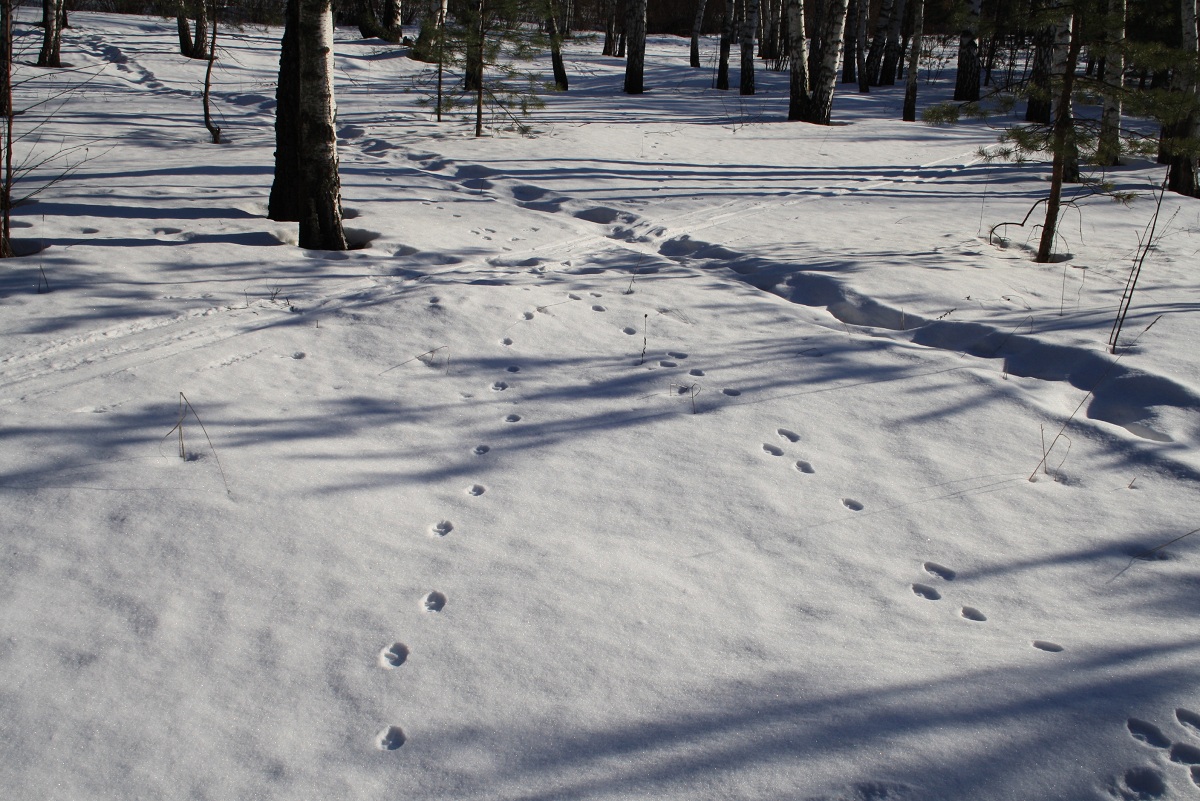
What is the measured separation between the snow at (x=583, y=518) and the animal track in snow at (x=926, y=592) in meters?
0.01

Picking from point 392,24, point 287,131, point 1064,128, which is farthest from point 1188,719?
point 392,24

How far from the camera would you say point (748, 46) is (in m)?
19.8

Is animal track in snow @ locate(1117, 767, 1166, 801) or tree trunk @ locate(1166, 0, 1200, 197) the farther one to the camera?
tree trunk @ locate(1166, 0, 1200, 197)

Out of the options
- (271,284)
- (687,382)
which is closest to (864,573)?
(687,382)

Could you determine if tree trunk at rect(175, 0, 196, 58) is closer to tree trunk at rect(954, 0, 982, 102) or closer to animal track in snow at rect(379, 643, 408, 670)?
tree trunk at rect(954, 0, 982, 102)

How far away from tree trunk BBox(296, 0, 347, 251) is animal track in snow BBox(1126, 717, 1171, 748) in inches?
236

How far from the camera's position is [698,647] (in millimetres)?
2496

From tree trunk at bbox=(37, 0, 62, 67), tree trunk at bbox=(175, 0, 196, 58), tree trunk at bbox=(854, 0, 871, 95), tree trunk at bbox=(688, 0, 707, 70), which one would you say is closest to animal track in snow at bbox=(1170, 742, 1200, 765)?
tree trunk at bbox=(37, 0, 62, 67)

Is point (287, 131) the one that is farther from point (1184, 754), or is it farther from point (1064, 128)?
point (1184, 754)

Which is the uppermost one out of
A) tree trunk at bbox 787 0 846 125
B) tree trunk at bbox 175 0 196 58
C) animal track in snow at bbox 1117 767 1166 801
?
tree trunk at bbox 175 0 196 58

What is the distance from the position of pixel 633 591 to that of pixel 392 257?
4413 mm

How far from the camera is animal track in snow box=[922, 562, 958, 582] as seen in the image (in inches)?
115

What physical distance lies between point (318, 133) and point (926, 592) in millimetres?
5461

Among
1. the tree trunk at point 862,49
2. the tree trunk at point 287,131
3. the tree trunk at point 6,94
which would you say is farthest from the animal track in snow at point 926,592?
the tree trunk at point 862,49
